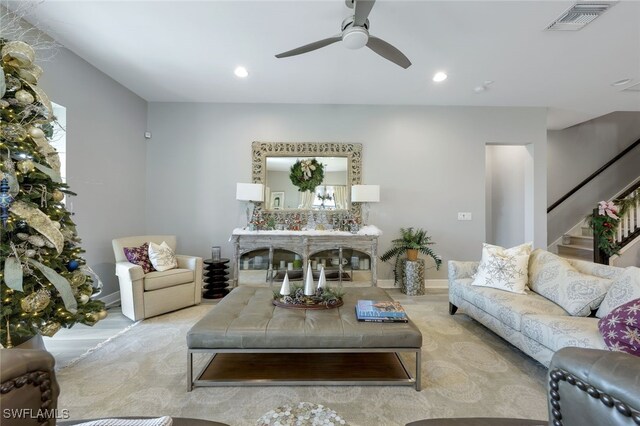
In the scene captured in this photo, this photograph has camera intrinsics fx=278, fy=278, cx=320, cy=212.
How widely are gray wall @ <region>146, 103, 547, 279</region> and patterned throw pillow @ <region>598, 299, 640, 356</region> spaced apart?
9.25 feet

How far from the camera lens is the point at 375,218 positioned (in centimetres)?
446

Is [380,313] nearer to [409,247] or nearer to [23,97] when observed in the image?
[409,247]

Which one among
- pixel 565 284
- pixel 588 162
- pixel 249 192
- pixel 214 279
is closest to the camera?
pixel 565 284

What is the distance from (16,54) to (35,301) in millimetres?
1623

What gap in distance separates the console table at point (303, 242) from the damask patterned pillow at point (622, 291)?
7.62 feet

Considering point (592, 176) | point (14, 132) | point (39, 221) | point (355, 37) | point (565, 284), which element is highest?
point (355, 37)

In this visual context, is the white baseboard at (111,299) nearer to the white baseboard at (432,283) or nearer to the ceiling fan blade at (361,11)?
the white baseboard at (432,283)

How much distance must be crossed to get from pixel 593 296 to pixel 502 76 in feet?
8.92

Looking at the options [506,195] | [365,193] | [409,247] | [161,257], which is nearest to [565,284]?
[409,247]

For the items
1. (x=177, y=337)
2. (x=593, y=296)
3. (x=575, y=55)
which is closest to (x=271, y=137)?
(x=177, y=337)

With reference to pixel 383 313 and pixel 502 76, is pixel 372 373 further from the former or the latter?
pixel 502 76

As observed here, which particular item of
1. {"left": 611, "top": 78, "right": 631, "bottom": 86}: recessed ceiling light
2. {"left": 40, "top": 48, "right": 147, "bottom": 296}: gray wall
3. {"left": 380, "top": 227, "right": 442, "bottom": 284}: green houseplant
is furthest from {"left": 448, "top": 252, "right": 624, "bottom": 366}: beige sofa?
{"left": 40, "top": 48, "right": 147, "bottom": 296}: gray wall

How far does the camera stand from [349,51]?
9.74 ft

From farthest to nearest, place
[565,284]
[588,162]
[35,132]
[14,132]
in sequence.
A: 1. [588,162]
2. [565,284]
3. [35,132]
4. [14,132]
